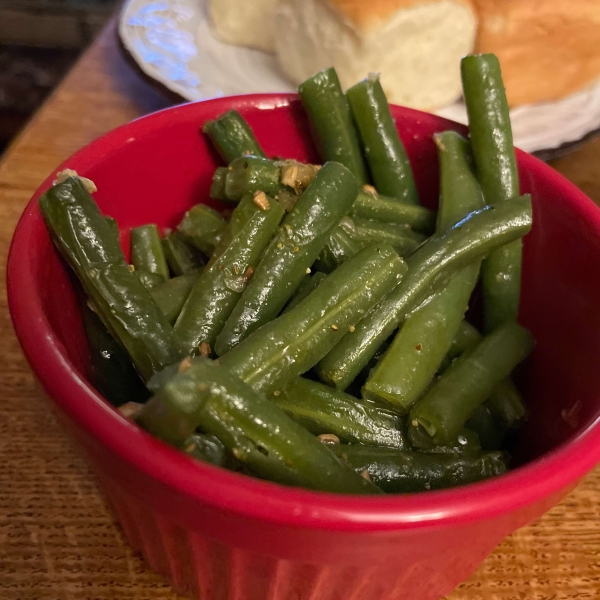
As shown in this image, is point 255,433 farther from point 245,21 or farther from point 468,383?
point 245,21

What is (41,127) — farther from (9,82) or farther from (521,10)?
(9,82)

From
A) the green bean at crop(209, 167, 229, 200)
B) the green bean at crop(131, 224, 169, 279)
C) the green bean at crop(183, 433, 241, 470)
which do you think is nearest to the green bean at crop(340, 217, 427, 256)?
the green bean at crop(209, 167, 229, 200)

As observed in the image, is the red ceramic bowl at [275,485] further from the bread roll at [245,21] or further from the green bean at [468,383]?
the bread roll at [245,21]

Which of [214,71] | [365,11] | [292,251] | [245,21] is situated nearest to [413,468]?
[292,251]

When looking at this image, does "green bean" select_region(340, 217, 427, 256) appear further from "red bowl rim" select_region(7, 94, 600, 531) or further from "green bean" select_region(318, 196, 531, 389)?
"red bowl rim" select_region(7, 94, 600, 531)

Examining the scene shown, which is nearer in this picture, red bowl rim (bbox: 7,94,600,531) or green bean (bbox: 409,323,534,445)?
red bowl rim (bbox: 7,94,600,531)

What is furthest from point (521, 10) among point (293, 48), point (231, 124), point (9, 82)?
point (9, 82)
